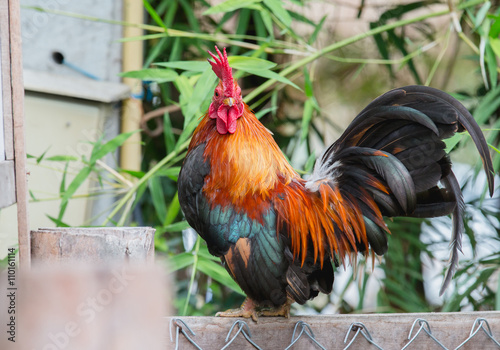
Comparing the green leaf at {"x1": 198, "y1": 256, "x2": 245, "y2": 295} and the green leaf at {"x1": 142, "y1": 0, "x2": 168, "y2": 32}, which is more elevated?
the green leaf at {"x1": 142, "y1": 0, "x2": 168, "y2": 32}

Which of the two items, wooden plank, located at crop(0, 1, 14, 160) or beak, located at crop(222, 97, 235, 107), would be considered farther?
beak, located at crop(222, 97, 235, 107)

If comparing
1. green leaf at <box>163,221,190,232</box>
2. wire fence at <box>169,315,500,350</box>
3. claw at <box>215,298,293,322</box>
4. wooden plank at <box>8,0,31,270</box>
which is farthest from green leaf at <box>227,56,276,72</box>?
wooden plank at <box>8,0,31,270</box>

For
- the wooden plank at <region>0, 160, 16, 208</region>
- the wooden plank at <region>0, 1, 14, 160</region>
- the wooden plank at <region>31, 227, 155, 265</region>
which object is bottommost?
the wooden plank at <region>31, 227, 155, 265</region>

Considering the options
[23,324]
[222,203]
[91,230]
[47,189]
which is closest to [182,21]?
[47,189]

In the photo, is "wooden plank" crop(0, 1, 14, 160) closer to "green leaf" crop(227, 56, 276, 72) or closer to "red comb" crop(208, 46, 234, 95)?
"red comb" crop(208, 46, 234, 95)

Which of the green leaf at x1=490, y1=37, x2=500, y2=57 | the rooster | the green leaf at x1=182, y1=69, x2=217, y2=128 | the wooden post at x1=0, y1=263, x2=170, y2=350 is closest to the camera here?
the wooden post at x1=0, y1=263, x2=170, y2=350

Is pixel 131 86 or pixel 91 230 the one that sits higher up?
pixel 131 86

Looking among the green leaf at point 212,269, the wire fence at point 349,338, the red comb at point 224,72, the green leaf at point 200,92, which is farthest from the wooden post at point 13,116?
the green leaf at point 212,269

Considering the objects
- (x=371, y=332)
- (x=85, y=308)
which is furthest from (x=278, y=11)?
(x=85, y=308)

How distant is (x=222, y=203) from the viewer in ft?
4.52

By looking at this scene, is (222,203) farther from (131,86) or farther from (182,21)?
(182,21)

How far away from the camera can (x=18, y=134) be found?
71 cm

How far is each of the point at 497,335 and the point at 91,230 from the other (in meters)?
0.91

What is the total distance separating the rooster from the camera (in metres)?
1.25
